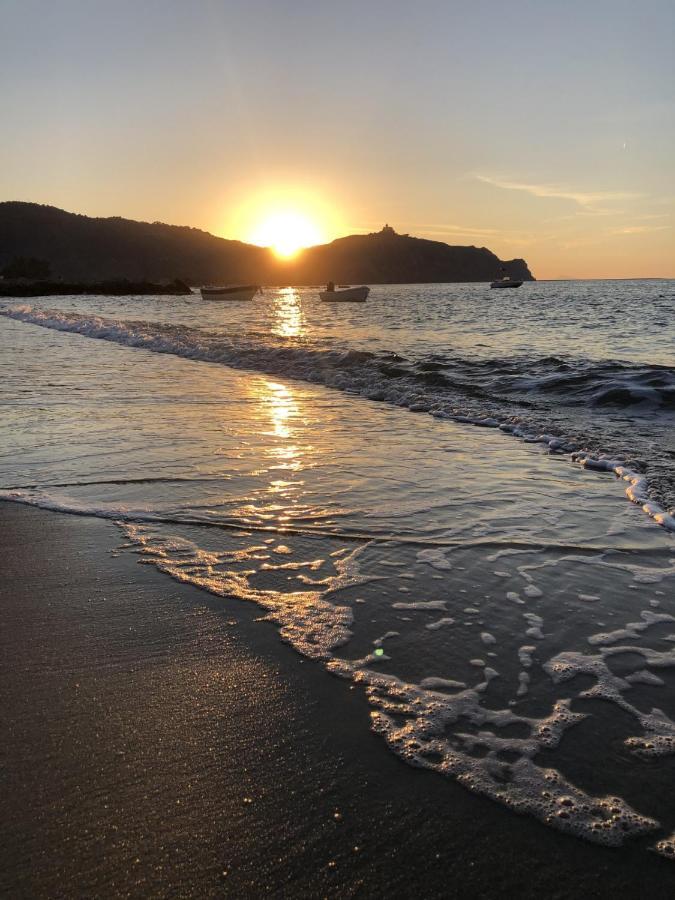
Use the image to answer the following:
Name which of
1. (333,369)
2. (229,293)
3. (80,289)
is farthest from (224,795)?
(80,289)

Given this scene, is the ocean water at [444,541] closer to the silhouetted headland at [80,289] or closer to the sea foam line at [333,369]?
the sea foam line at [333,369]

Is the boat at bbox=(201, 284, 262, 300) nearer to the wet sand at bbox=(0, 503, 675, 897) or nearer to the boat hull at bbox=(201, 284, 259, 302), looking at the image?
the boat hull at bbox=(201, 284, 259, 302)

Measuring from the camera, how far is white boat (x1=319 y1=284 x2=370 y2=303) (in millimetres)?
69250

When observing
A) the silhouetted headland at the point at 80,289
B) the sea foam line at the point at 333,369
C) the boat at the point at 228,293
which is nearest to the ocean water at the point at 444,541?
the sea foam line at the point at 333,369

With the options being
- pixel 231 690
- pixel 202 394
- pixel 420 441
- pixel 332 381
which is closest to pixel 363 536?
pixel 231 690

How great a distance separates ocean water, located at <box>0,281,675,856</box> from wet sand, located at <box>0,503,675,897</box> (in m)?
0.14

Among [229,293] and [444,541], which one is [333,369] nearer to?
[444,541]

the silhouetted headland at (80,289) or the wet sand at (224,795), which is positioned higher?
the silhouetted headland at (80,289)

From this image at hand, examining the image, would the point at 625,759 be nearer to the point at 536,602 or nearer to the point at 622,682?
the point at 622,682

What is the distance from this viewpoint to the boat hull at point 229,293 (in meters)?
74.8

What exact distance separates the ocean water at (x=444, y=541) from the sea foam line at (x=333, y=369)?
63mm

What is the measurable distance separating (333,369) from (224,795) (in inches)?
515

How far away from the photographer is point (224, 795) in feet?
6.44

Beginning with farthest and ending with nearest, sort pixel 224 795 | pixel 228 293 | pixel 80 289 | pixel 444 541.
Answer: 1. pixel 80 289
2. pixel 228 293
3. pixel 444 541
4. pixel 224 795
